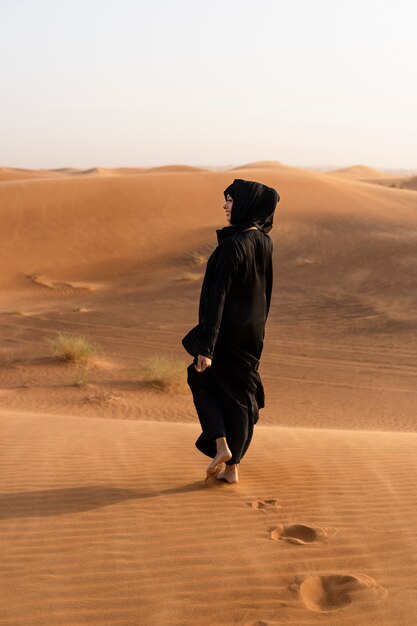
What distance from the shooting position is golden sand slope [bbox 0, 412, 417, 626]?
3.40 m

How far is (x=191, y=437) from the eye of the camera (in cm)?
698

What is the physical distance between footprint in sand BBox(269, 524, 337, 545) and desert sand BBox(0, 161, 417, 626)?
2 centimetres

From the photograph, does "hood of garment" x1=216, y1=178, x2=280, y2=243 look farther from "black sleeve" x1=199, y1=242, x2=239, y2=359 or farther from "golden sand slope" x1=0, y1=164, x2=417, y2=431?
"golden sand slope" x1=0, y1=164, x2=417, y2=431

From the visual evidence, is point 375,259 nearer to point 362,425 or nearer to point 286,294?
point 286,294

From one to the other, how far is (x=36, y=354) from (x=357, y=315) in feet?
22.7

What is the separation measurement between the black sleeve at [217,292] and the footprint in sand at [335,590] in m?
1.59

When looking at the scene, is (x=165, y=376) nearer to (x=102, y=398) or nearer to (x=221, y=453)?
(x=102, y=398)

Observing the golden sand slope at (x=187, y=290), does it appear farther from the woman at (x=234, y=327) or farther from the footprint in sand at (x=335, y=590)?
the footprint in sand at (x=335, y=590)

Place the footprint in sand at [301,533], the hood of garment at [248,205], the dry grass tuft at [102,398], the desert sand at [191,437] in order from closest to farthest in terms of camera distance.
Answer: the desert sand at [191,437] < the footprint in sand at [301,533] < the hood of garment at [248,205] < the dry grass tuft at [102,398]

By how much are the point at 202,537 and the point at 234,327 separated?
1387 mm

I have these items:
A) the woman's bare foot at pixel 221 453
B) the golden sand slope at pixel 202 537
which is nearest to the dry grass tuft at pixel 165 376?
the golden sand slope at pixel 202 537

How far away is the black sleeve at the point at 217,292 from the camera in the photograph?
4.79 metres

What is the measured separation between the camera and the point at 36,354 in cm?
1452

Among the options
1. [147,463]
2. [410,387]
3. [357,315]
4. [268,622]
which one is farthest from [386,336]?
[268,622]
